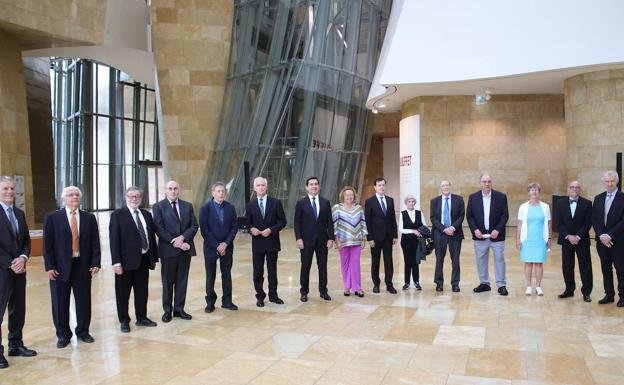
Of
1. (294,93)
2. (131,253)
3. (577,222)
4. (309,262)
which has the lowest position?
(309,262)

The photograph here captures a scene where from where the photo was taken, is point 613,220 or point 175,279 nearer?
point 175,279

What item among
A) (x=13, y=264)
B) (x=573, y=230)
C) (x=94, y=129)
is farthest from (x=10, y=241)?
(x=94, y=129)

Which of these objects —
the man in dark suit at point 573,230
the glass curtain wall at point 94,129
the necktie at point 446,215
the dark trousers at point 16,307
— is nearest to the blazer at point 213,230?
the dark trousers at point 16,307

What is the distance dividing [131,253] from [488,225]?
4.82 meters

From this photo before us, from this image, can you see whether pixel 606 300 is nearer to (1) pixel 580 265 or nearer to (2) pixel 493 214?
(1) pixel 580 265

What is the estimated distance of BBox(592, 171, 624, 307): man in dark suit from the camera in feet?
23.3

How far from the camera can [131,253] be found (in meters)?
6.27

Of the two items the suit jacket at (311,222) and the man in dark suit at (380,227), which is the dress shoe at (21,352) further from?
the man in dark suit at (380,227)

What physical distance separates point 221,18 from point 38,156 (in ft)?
31.5

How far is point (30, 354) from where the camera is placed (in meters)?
5.36

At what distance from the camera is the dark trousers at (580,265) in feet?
24.3

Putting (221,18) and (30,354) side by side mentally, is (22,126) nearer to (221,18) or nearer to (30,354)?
(221,18)

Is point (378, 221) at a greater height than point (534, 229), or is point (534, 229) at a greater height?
point (378, 221)

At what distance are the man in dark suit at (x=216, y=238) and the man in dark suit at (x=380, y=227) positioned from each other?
201 centimetres
